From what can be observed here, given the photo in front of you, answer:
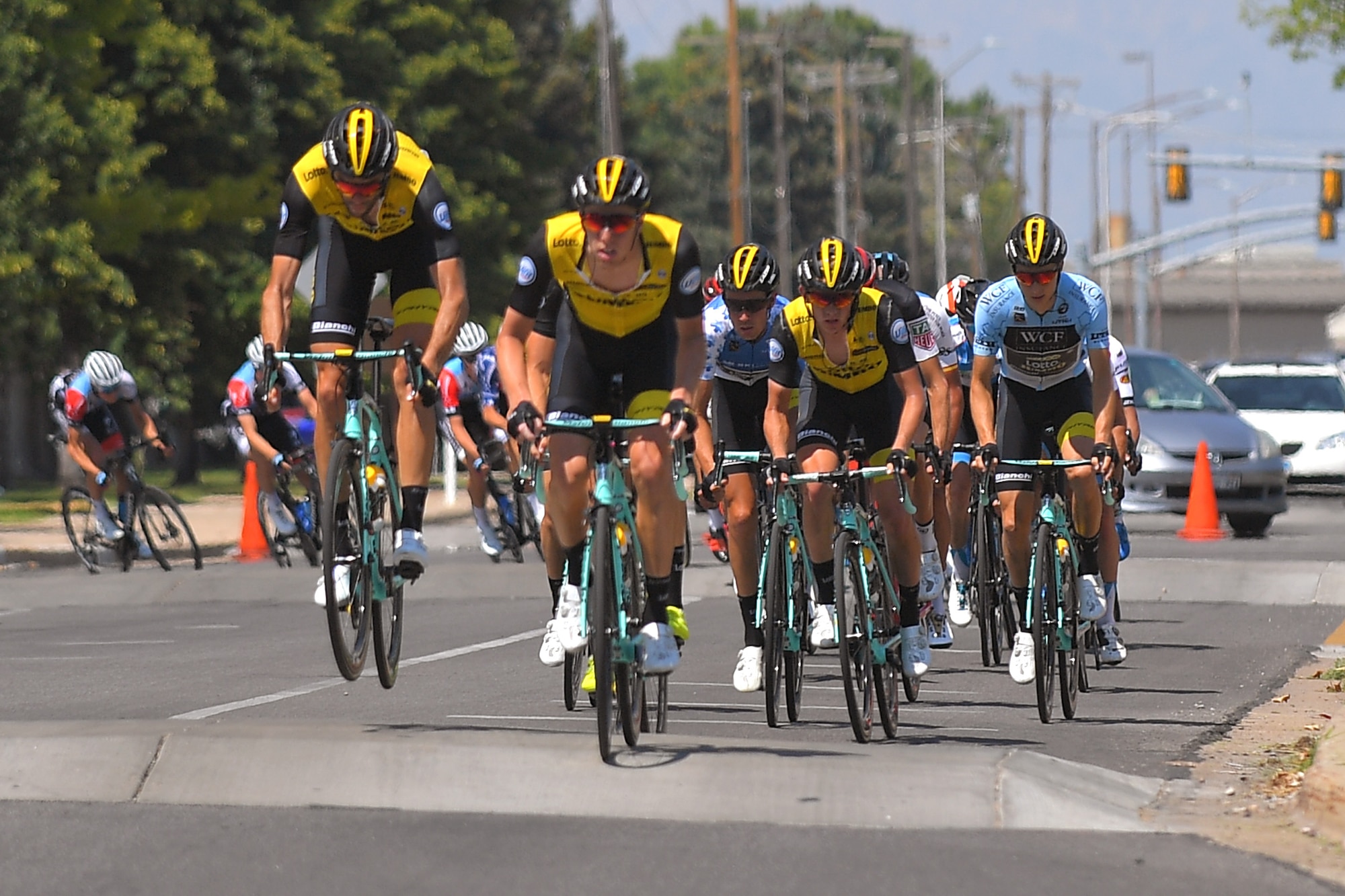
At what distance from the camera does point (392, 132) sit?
8.87 metres

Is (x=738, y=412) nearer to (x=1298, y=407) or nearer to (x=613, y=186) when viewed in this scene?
(x=613, y=186)

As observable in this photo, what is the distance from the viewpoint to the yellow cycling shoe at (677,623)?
8.70 meters

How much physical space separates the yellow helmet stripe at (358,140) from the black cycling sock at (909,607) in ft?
9.98

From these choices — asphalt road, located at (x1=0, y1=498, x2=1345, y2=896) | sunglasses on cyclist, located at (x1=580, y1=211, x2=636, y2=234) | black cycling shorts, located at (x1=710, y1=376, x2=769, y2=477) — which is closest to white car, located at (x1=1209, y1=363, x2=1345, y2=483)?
asphalt road, located at (x1=0, y1=498, x2=1345, y2=896)

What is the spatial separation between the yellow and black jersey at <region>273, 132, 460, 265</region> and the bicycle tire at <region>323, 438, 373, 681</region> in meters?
0.81

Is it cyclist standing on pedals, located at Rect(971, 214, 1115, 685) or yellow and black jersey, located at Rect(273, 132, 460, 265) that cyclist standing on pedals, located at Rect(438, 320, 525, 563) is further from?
yellow and black jersey, located at Rect(273, 132, 460, 265)

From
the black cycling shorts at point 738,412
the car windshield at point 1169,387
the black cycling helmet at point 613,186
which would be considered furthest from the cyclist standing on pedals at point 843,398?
the car windshield at point 1169,387

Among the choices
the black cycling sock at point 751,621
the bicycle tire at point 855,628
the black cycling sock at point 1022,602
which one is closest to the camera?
the bicycle tire at point 855,628

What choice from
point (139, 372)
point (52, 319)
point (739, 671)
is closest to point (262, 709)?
point (739, 671)

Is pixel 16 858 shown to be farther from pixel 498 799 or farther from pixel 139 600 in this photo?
pixel 139 600

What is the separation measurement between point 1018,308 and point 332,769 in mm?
4598

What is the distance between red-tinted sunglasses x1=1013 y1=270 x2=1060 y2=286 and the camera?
426 inches

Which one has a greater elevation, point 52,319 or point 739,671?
point 52,319

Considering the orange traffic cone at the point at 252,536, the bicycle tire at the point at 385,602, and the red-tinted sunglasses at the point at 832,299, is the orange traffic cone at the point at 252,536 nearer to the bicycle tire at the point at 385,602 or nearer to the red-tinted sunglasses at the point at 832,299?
the bicycle tire at the point at 385,602
